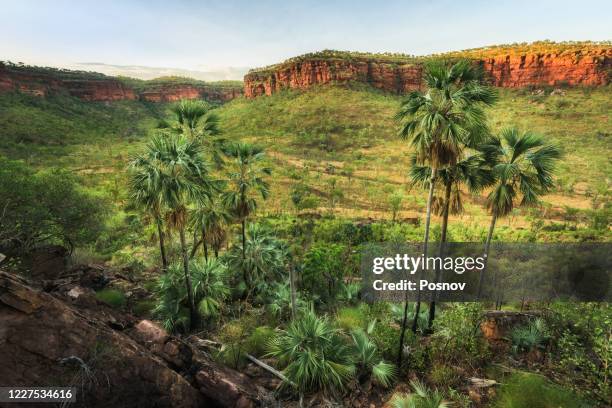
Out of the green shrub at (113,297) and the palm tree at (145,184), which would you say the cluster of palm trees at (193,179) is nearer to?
the palm tree at (145,184)

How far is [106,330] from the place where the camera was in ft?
25.5

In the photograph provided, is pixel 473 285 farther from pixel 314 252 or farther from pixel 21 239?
pixel 21 239

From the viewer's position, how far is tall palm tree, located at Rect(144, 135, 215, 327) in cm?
1086

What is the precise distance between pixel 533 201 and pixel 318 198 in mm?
32334

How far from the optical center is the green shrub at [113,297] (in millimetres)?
13711

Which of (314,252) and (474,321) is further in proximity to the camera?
(314,252)

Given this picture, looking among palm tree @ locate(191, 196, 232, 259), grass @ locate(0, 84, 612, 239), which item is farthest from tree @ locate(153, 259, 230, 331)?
grass @ locate(0, 84, 612, 239)

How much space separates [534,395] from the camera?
762 cm

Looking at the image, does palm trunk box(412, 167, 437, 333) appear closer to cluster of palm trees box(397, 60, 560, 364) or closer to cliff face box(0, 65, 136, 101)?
cluster of palm trees box(397, 60, 560, 364)

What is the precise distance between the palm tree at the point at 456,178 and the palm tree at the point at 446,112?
1.19 m

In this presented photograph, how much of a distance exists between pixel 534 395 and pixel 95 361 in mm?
9729

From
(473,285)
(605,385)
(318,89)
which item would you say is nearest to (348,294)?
(473,285)

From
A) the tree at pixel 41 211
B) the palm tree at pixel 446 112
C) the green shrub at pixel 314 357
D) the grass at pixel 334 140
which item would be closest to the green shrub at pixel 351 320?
the palm tree at pixel 446 112

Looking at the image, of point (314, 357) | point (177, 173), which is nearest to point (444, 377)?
point (314, 357)
